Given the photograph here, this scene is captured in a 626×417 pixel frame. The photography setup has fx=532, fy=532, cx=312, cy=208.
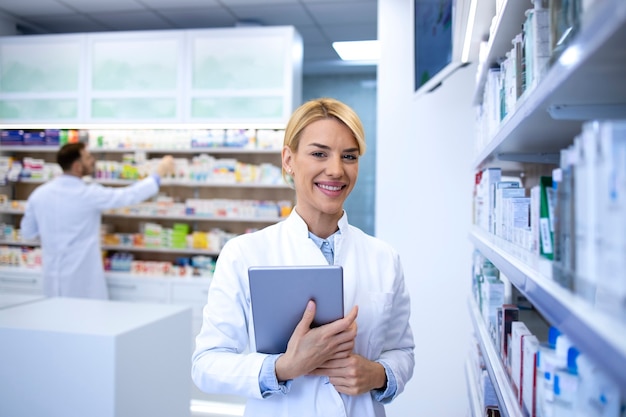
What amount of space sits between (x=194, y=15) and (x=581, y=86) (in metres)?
4.90

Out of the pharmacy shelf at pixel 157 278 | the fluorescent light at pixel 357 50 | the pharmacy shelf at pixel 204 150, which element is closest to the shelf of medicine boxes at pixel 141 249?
the pharmacy shelf at pixel 157 278

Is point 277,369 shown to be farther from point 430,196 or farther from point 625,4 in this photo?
point 430,196

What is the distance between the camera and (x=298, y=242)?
1.69 m

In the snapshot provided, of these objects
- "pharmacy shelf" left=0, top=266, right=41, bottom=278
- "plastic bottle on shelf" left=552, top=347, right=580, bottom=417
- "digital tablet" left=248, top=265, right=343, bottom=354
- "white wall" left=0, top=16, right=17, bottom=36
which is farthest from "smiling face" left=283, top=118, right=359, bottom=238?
"white wall" left=0, top=16, right=17, bottom=36

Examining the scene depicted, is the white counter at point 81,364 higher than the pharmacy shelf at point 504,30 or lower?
lower

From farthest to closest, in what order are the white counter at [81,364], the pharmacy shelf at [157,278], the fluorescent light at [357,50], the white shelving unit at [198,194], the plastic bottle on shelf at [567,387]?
the fluorescent light at [357,50]
the white shelving unit at [198,194]
the pharmacy shelf at [157,278]
the white counter at [81,364]
the plastic bottle on shelf at [567,387]

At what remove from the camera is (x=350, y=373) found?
1.47 metres

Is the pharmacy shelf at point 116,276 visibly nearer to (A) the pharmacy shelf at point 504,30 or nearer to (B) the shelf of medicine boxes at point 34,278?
(B) the shelf of medicine boxes at point 34,278

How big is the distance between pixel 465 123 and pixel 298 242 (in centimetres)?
273

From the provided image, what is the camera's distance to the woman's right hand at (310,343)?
4.62ft

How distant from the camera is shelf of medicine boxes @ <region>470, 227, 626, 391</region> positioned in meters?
0.64

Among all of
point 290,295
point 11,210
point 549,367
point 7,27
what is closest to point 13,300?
point 290,295

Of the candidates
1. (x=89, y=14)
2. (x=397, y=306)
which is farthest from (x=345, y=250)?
(x=89, y=14)

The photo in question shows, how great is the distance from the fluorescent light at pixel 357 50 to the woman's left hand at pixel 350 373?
5111 mm
